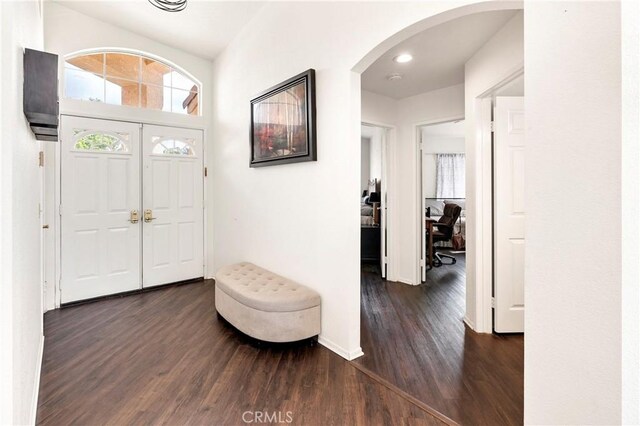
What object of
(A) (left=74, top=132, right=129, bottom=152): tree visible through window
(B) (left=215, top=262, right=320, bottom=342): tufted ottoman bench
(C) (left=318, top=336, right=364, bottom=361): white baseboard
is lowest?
(C) (left=318, top=336, right=364, bottom=361): white baseboard

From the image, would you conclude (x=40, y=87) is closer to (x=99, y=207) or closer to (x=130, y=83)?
(x=99, y=207)

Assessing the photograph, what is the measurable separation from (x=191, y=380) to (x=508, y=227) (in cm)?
280

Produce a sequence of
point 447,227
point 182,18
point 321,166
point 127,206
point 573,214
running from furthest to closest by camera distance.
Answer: point 447,227
point 127,206
point 182,18
point 321,166
point 573,214

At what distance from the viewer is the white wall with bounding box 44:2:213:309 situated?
3197mm

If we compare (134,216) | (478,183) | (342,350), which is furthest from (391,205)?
(134,216)

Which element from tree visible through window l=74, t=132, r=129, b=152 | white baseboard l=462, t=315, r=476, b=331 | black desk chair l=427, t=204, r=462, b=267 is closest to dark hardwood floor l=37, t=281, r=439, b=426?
white baseboard l=462, t=315, r=476, b=331

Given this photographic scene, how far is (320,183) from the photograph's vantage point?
2473 mm

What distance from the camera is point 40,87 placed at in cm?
137

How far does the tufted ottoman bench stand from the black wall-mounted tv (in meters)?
1.68

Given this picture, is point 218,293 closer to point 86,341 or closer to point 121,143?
point 86,341

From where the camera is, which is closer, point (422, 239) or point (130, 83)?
point (130, 83)

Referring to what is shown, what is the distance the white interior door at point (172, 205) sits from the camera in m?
3.89
